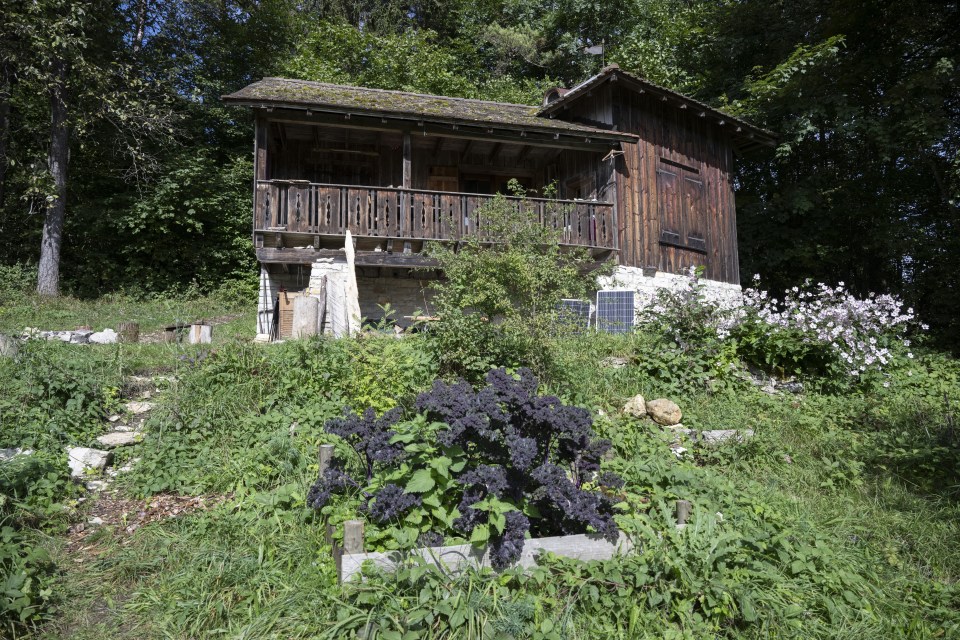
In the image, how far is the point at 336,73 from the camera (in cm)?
1767

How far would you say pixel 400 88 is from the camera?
17812mm

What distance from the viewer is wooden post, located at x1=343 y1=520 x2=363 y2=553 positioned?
2.68 meters

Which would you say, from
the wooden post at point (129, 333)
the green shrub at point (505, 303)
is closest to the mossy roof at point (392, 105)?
the wooden post at point (129, 333)

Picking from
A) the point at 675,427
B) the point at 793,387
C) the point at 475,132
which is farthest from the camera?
the point at 475,132

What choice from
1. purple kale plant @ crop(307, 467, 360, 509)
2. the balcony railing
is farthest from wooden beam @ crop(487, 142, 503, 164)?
purple kale plant @ crop(307, 467, 360, 509)

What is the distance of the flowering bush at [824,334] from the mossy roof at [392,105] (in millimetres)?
5252

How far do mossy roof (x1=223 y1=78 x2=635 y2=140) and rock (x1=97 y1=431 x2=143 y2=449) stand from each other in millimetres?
6108

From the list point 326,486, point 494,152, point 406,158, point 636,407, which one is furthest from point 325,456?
point 494,152

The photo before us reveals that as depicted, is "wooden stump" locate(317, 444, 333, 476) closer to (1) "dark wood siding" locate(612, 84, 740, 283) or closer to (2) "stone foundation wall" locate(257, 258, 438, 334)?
(2) "stone foundation wall" locate(257, 258, 438, 334)

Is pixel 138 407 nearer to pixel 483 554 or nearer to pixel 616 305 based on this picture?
pixel 483 554

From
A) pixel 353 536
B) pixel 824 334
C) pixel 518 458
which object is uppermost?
pixel 824 334

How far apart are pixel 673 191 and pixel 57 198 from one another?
13060mm

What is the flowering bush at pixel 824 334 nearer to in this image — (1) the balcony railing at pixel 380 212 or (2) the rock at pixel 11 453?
(1) the balcony railing at pixel 380 212

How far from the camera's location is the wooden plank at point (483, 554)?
266 centimetres
